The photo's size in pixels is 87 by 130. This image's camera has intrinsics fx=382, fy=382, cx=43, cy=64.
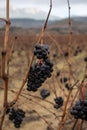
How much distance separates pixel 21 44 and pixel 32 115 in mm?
17541

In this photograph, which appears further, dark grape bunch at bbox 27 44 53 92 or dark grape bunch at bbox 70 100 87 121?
dark grape bunch at bbox 27 44 53 92

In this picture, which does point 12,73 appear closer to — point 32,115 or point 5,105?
point 32,115

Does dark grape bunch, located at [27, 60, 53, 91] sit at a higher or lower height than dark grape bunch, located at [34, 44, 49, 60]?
lower

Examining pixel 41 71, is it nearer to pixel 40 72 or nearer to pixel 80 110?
pixel 40 72

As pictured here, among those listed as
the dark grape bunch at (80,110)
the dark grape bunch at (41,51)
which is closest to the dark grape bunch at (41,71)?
the dark grape bunch at (41,51)

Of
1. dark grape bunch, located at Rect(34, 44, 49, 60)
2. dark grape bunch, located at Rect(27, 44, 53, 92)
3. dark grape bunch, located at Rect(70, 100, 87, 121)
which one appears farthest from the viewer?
dark grape bunch, located at Rect(27, 44, 53, 92)

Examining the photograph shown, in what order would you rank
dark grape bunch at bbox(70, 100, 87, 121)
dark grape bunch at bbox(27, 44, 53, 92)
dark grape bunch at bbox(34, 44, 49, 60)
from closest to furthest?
dark grape bunch at bbox(70, 100, 87, 121) → dark grape bunch at bbox(34, 44, 49, 60) → dark grape bunch at bbox(27, 44, 53, 92)

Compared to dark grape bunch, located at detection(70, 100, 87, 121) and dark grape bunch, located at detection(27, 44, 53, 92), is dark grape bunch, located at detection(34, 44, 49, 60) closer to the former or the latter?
dark grape bunch, located at detection(27, 44, 53, 92)

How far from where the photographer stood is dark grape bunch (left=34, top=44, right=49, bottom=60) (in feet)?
6.44

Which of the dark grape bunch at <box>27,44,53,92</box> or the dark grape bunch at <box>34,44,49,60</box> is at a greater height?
the dark grape bunch at <box>34,44,49,60</box>

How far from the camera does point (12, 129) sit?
657 centimetres

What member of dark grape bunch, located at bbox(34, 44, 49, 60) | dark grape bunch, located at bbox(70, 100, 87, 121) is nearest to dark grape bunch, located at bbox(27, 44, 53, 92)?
dark grape bunch, located at bbox(34, 44, 49, 60)

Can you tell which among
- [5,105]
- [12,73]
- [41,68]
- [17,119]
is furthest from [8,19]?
[12,73]

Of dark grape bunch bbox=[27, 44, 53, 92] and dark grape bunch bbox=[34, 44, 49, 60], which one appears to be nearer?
dark grape bunch bbox=[34, 44, 49, 60]
